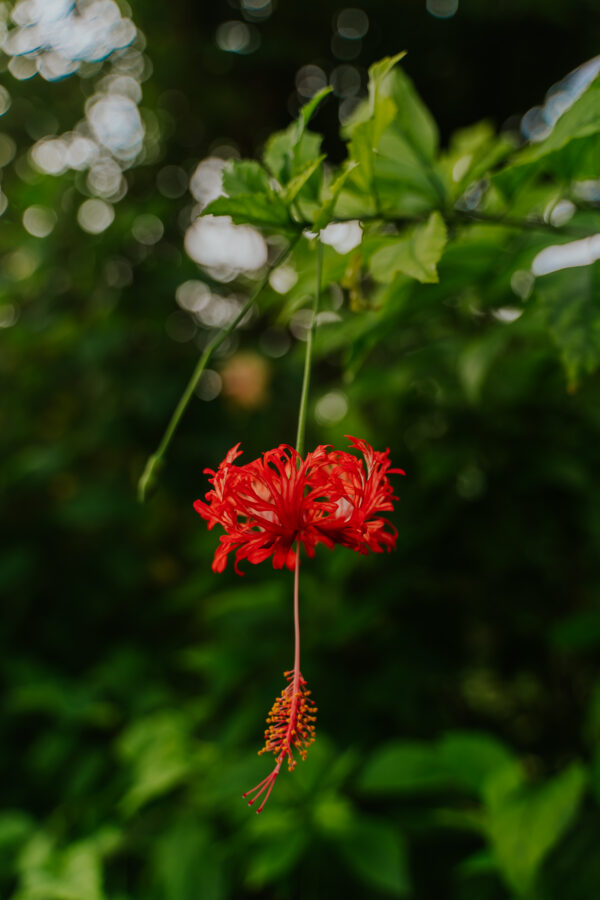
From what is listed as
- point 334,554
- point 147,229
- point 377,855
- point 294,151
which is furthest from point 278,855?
point 147,229

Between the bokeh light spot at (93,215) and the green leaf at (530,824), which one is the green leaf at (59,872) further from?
the bokeh light spot at (93,215)

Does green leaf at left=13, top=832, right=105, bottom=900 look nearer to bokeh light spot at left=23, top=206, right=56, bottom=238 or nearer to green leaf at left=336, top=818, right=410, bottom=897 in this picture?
green leaf at left=336, top=818, right=410, bottom=897

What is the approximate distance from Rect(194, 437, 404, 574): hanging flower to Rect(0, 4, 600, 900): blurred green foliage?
25 cm

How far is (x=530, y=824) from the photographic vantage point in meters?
1.09

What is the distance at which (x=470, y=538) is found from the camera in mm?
1601

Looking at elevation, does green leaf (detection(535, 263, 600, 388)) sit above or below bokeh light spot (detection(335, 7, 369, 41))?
below

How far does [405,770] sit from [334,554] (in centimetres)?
52

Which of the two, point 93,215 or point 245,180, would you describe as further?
point 93,215

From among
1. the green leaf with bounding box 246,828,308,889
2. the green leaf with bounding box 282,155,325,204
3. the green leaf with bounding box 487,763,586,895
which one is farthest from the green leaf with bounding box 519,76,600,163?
the green leaf with bounding box 246,828,308,889

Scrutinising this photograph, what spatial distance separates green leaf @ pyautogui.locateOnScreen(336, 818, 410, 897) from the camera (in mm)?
1178

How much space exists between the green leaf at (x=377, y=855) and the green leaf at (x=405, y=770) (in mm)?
75

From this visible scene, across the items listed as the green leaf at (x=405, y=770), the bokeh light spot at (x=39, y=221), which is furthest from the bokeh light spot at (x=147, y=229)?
the green leaf at (x=405, y=770)

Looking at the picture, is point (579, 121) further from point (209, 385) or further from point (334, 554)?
point (209, 385)

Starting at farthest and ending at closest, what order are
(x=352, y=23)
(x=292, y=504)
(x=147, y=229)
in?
(x=352, y=23), (x=147, y=229), (x=292, y=504)
